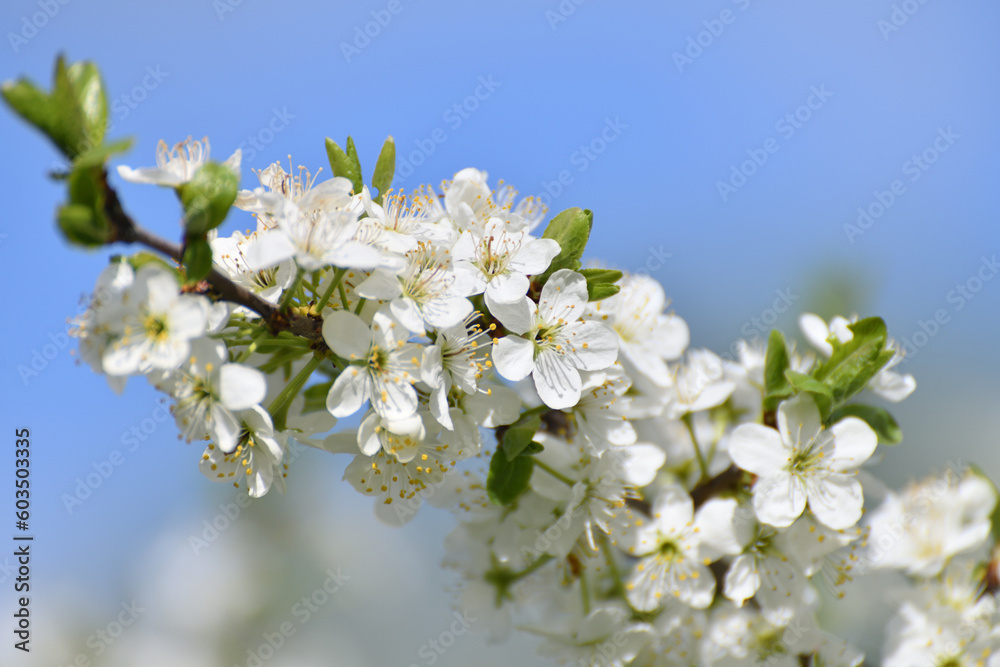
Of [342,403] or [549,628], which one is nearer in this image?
[342,403]

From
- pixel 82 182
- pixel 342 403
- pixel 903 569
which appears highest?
pixel 903 569

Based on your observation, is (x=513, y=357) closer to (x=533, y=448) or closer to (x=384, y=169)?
(x=533, y=448)

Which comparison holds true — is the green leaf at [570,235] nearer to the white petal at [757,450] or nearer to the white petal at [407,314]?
the white petal at [407,314]

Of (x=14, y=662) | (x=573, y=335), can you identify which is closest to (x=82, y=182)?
(x=573, y=335)

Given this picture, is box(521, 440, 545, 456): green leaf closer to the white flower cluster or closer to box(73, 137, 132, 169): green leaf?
the white flower cluster

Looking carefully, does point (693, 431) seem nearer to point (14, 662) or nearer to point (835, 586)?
point (835, 586)

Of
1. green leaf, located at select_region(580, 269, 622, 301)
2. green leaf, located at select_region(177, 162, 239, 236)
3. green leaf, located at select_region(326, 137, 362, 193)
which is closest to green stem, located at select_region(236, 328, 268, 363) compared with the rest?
green leaf, located at select_region(177, 162, 239, 236)

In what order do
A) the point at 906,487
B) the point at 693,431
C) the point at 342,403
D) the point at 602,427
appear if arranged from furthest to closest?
the point at 906,487 < the point at 693,431 < the point at 602,427 < the point at 342,403

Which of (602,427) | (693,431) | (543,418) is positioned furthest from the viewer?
(693,431)

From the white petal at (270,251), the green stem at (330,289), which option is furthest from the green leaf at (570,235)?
the white petal at (270,251)
